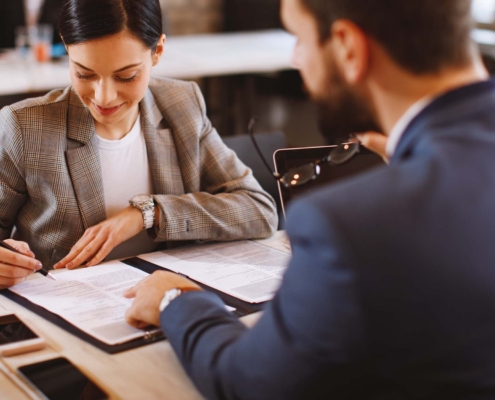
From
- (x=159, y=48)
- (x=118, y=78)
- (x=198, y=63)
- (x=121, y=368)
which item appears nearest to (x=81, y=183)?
(x=118, y=78)

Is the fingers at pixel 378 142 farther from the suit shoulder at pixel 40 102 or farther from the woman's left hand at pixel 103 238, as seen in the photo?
the suit shoulder at pixel 40 102

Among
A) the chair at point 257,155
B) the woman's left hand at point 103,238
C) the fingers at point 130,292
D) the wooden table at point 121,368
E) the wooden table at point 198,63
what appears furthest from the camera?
the wooden table at point 198,63

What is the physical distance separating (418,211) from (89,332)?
0.64m

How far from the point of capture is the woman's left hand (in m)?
1.45

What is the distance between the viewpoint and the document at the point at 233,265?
4.40ft

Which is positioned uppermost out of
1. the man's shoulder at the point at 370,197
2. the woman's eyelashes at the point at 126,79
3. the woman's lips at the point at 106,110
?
the woman's eyelashes at the point at 126,79

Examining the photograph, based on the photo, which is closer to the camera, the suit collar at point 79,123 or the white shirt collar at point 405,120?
the white shirt collar at point 405,120

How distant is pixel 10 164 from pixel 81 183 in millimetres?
164

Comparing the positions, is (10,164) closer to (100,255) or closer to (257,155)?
(100,255)

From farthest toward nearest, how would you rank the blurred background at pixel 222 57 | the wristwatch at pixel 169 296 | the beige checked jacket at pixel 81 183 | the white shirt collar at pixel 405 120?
1. the blurred background at pixel 222 57
2. the beige checked jacket at pixel 81 183
3. the wristwatch at pixel 169 296
4. the white shirt collar at pixel 405 120

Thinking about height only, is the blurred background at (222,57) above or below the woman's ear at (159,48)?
below

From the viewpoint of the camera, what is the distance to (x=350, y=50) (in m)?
0.83

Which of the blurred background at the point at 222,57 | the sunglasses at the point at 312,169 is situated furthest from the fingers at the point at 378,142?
the blurred background at the point at 222,57

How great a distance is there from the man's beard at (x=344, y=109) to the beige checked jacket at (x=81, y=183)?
75 cm
